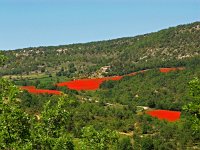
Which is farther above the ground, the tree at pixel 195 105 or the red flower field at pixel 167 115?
the tree at pixel 195 105

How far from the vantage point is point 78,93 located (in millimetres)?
187500

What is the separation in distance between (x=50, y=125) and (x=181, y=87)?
171173 mm

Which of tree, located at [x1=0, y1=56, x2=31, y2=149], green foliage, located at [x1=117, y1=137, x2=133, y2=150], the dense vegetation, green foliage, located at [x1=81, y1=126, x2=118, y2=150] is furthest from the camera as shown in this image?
green foliage, located at [x1=117, y1=137, x2=133, y2=150]

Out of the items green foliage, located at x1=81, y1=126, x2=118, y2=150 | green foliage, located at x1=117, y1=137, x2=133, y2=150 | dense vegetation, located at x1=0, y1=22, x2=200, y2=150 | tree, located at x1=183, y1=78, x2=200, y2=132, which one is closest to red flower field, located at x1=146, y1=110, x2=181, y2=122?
dense vegetation, located at x1=0, y1=22, x2=200, y2=150

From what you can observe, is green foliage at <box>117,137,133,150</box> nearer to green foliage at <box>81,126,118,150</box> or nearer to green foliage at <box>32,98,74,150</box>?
green foliage at <box>81,126,118,150</box>

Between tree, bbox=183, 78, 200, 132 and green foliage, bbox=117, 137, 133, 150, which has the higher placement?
tree, bbox=183, 78, 200, 132

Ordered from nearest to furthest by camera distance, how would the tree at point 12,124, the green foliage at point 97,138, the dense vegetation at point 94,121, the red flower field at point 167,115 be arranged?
1. the tree at point 12,124
2. the dense vegetation at point 94,121
3. the green foliage at point 97,138
4. the red flower field at point 167,115

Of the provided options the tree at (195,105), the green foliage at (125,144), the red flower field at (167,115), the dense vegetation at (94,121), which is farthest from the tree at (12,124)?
the red flower field at (167,115)

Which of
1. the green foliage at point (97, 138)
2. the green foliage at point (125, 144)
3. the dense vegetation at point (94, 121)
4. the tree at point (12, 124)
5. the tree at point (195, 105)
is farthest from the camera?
the green foliage at point (125, 144)

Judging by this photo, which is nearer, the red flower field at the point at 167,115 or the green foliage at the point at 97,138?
the green foliage at the point at 97,138

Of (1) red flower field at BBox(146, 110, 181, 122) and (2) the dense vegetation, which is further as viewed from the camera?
(1) red flower field at BBox(146, 110, 181, 122)

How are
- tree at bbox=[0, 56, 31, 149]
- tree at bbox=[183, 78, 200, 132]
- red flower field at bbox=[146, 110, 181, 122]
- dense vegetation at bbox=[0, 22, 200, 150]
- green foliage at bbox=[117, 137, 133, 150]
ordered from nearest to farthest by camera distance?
tree at bbox=[0, 56, 31, 149]
dense vegetation at bbox=[0, 22, 200, 150]
tree at bbox=[183, 78, 200, 132]
green foliage at bbox=[117, 137, 133, 150]
red flower field at bbox=[146, 110, 181, 122]

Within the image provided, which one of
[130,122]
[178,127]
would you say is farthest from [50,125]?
[130,122]

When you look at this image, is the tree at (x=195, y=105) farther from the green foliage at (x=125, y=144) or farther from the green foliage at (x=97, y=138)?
the green foliage at (x=125, y=144)
